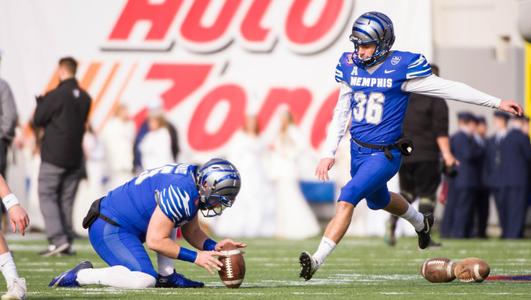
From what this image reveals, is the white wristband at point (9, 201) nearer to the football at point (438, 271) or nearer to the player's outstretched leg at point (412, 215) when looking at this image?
the football at point (438, 271)

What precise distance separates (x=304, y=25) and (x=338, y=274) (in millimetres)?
10452

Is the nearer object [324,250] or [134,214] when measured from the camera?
[134,214]

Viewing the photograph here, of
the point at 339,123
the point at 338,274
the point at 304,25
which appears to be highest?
the point at 304,25

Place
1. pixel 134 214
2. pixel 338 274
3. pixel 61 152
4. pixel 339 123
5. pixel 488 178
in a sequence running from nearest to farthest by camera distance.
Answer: pixel 134 214 < pixel 339 123 < pixel 338 274 < pixel 61 152 < pixel 488 178

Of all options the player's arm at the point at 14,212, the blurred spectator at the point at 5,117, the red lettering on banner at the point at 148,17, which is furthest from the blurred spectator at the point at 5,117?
the red lettering on banner at the point at 148,17

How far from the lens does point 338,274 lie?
1162cm

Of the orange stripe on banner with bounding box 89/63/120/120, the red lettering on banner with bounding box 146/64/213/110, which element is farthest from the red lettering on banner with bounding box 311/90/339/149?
the orange stripe on banner with bounding box 89/63/120/120

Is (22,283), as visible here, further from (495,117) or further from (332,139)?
(495,117)

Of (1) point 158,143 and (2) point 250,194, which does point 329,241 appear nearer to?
(1) point 158,143

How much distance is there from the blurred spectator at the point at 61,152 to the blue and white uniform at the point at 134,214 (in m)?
4.70

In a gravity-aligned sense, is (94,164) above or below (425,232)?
above

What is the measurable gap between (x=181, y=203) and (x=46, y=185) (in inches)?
225

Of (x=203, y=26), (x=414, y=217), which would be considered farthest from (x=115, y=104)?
(x=414, y=217)

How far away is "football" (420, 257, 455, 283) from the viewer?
1017cm
